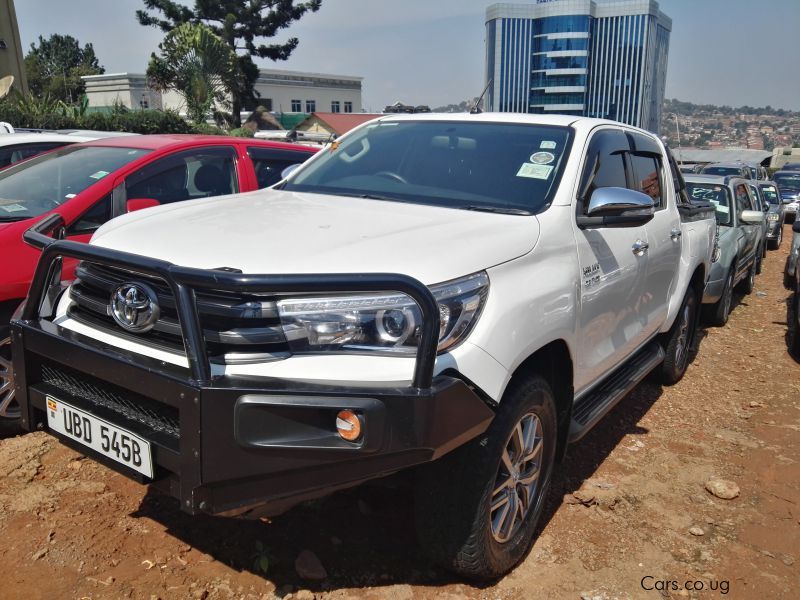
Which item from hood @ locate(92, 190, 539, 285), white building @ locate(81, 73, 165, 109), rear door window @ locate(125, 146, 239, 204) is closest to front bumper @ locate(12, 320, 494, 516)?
hood @ locate(92, 190, 539, 285)

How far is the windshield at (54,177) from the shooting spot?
14.4ft

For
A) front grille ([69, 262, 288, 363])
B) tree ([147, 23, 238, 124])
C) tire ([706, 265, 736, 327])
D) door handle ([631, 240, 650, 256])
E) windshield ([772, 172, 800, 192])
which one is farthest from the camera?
tree ([147, 23, 238, 124])

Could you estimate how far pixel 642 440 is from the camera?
177 inches

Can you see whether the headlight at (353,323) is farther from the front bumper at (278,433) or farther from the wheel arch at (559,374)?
the wheel arch at (559,374)

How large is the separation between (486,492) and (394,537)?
795 millimetres

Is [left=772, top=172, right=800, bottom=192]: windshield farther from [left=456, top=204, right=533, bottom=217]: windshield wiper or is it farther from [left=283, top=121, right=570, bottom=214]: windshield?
[left=456, top=204, right=533, bottom=217]: windshield wiper

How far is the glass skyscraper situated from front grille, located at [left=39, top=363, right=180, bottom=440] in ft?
355

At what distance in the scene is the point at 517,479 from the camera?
2793 millimetres

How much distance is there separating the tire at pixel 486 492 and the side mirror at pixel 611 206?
0.86 metres

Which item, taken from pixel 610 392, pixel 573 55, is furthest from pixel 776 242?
pixel 573 55

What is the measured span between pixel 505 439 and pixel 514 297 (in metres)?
0.52

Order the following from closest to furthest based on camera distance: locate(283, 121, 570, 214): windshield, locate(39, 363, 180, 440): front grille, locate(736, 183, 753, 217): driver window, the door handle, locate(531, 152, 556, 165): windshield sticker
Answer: locate(39, 363, 180, 440): front grille
locate(283, 121, 570, 214): windshield
locate(531, 152, 556, 165): windshield sticker
the door handle
locate(736, 183, 753, 217): driver window

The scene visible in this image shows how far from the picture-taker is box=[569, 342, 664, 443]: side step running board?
10.8ft

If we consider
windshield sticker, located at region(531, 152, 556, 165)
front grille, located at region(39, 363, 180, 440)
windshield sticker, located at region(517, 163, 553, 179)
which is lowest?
front grille, located at region(39, 363, 180, 440)
